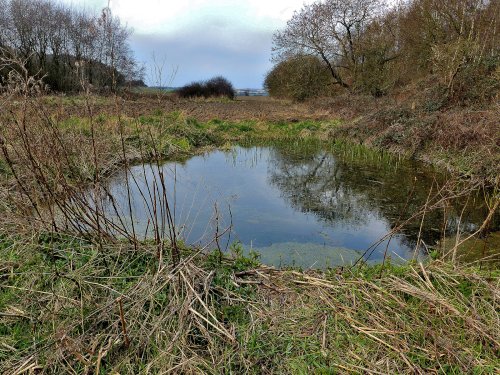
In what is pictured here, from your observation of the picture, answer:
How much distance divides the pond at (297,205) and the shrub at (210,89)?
87.3 ft

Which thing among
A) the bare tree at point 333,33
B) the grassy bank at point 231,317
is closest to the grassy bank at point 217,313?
the grassy bank at point 231,317

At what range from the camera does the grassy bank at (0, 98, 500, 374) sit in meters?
2.33

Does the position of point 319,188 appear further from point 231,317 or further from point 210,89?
point 210,89

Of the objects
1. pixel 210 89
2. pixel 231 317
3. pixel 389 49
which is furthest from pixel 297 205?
pixel 210 89

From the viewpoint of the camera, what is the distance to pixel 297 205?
6441 millimetres

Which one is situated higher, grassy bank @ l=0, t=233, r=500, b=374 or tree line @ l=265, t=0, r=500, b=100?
tree line @ l=265, t=0, r=500, b=100

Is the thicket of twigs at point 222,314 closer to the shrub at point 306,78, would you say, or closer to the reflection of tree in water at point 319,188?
the reflection of tree in water at point 319,188

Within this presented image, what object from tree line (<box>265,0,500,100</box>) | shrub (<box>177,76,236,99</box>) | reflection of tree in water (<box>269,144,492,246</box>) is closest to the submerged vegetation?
reflection of tree in water (<box>269,144,492,246</box>)

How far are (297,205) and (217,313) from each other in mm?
3837

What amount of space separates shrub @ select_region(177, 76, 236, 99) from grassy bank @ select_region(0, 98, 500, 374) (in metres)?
33.0

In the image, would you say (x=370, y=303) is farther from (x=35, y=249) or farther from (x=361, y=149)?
(x=361, y=149)

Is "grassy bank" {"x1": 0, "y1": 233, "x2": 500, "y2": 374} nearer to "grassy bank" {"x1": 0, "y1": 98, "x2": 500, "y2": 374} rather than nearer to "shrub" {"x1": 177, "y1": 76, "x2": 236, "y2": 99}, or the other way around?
"grassy bank" {"x1": 0, "y1": 98, "x2": 500, "y2": 374}

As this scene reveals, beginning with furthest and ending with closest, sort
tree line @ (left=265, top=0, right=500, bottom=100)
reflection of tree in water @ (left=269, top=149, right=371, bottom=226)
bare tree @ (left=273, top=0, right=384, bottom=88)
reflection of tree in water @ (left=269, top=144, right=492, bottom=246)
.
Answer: bare tree @ (left=273, top=0, right=384, bottom=88)
tree line @ (left=265, top=0, right=500, bottom=100)
reflection of tree in water @ (left=269, top=149, right=371, bottom=226)
reflection of tree in water @ (left=269, top=144, right=492, bottom=246)

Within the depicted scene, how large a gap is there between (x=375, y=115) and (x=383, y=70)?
32.8 ft
